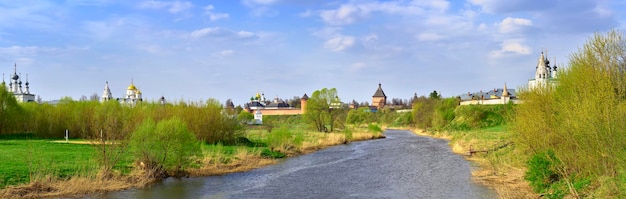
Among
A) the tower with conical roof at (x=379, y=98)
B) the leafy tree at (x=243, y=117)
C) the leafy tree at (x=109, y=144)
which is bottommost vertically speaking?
the leafy tree at (x=109, y=144)

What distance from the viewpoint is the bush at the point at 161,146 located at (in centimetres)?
2497

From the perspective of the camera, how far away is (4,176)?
20.7m

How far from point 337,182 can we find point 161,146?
A: 8.62 m

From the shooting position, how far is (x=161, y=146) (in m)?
25.4

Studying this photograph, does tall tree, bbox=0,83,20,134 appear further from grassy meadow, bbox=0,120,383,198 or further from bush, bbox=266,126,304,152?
bush, bbox=266,126,304,152

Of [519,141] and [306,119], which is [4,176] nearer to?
[519,141]

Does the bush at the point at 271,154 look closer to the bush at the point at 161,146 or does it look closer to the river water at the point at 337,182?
the river water at the point at 337,182

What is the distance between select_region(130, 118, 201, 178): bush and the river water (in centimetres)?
93

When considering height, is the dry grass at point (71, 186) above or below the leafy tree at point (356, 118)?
below

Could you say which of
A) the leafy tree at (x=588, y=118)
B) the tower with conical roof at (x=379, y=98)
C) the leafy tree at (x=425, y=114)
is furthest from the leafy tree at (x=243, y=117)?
the tower with conical roof at (x=379, y=98)

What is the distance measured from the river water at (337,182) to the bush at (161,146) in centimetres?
93

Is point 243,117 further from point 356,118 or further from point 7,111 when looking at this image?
point 356,118

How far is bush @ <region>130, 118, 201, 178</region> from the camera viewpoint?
25.0 m

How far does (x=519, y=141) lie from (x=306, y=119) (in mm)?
52113
